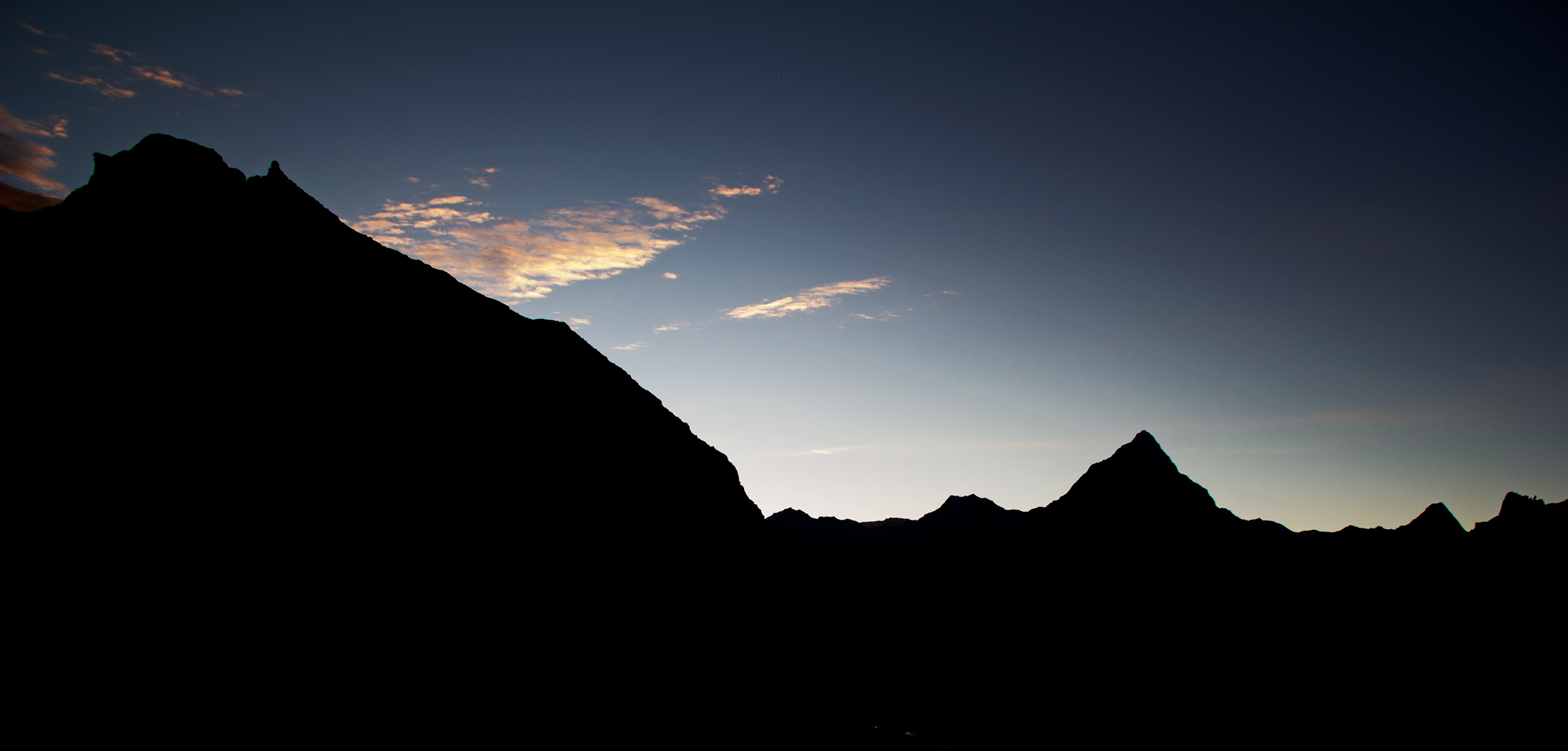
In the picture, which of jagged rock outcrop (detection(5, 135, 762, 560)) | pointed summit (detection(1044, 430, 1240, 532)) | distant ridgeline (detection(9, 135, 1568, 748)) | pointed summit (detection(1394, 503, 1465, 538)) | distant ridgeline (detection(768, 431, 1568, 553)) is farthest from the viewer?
pointed summit (detection(1394, 503, 1465, 538))

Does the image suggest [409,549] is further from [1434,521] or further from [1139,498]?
[1434,521]

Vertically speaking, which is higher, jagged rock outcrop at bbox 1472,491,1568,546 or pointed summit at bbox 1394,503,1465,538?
pointed summit at bbox 1394,503,1465,538

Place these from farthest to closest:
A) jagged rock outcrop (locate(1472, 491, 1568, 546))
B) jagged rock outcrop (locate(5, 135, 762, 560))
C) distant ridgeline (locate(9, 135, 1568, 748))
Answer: jagged rock outcrop (locate(1472, 491, 1568, 546))
jagged rock outcrop (locate(5, 135, 762, 560))
distant ridgeline (locate(9, 135, 1568, 748))

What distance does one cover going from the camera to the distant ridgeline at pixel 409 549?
67.5 ft

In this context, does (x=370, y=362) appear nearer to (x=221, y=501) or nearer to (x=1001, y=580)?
(x=221, y=501)

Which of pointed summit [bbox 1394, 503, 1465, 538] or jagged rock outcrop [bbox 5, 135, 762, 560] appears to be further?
pointed summit [bbox 1394, 503, 1465, 538]

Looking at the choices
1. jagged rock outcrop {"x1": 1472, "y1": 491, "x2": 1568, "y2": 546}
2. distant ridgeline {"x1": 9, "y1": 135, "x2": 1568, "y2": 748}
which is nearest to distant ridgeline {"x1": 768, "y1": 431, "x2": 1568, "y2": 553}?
jagged rock outcrop {"x1": 1472, "y1": 491, "x2": 1568, "y2": 546}

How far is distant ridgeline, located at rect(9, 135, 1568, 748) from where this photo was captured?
2058 centimetres

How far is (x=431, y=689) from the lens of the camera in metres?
22.6

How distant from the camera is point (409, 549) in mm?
25641

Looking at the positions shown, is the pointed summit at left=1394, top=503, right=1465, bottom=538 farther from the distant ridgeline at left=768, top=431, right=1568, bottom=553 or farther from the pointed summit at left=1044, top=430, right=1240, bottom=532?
the pointed summit at left=1044, top=430, right=1240, bottom=532

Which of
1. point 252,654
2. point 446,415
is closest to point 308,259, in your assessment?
point 446,415

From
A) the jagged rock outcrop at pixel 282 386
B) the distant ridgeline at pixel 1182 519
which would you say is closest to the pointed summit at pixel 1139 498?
the distant ridgeline at pixel 1182 519

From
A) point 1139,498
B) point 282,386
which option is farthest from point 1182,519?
point 282,386
